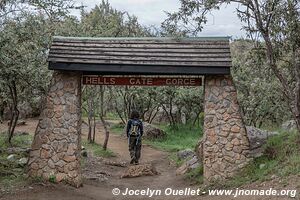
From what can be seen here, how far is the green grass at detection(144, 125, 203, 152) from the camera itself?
23.2m

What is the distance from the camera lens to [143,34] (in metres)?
21.9

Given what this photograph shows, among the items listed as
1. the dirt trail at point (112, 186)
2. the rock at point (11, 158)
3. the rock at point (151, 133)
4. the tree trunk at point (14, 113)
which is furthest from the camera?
the rock at point (151, 133)

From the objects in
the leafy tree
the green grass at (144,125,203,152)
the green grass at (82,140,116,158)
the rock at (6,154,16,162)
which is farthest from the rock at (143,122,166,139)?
the rock at (6,154,16,162)

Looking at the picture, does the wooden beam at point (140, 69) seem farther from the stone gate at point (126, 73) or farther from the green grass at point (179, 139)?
the green grass at point (179, 139)

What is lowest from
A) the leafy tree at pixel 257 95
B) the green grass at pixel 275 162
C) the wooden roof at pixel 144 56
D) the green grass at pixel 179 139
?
the green grass at pixel 179 139

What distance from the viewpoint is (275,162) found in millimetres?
10773

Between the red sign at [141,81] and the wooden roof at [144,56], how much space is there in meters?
0.21

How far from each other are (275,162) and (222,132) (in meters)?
1.66

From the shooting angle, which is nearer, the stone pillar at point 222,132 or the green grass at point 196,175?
the stone pillar at point 222,132

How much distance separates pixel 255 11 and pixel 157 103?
18343 millimetres

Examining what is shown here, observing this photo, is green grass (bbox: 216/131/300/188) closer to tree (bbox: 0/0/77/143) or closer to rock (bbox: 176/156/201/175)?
rock (bbox: 176/156/201/175)

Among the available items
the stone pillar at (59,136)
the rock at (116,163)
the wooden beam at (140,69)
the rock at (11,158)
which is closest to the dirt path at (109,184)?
the rock at (116,163)

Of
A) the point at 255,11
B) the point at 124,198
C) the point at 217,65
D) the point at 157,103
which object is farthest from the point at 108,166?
the point at 157,103

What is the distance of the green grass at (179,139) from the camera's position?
23.2m
